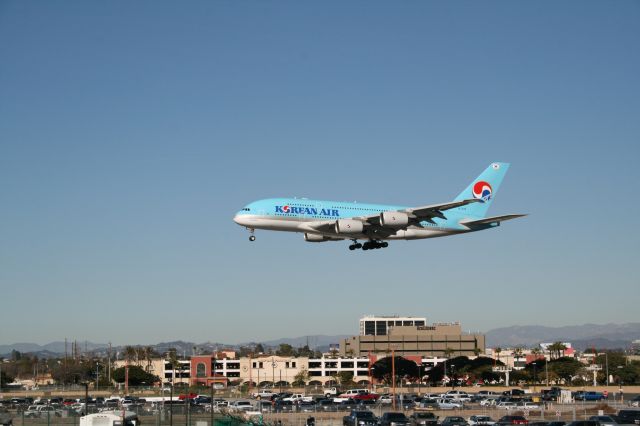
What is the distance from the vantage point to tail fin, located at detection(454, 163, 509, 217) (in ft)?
334

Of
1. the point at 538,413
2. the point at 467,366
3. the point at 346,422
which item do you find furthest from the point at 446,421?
the point at 467,366

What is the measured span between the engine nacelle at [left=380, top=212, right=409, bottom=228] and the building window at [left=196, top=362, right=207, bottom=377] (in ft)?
356

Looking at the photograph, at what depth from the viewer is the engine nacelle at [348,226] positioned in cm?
7819

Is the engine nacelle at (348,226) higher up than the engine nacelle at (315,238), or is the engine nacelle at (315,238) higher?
the engine nacelle at (348,226)

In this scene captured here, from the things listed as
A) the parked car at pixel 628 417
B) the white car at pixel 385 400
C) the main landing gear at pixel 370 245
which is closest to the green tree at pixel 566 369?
the white car at pixel 385 400

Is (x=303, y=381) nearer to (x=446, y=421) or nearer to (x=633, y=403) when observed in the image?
(x=633, y=403)

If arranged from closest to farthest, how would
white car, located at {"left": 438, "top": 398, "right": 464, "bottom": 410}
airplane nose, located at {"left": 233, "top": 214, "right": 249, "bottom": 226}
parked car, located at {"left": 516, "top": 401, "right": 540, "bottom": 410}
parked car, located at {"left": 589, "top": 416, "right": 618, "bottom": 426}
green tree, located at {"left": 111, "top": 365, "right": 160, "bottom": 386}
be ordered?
parked car, located at {"left": 589, "top": 416, "right": 618, "bottom": 426}
airplane nose, located at {"left": 233, "top": 214, "right": 249, "bottom": 226}
parked car, located at {"left": 516, "top": 401, "right": 540, "bottom": 410}
white car, located at {"left": 438, "top": 398, "right": 464, "bottom": 410}
green tree, located at {"left": 111, "top": 365, "right": 160, "bottom": 386}

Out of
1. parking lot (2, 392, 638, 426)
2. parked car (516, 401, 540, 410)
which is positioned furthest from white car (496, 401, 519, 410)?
parked car (516, 401, 540, 410)

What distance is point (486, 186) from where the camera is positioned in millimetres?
103500

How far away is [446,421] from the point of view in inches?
2357

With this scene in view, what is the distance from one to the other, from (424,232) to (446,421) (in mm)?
30732

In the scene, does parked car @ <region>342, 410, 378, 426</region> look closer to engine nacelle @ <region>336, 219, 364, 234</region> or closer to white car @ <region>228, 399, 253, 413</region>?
white car @ <region>228, 399, 253, 413</region>

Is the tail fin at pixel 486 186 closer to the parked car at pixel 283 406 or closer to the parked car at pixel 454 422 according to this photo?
the parked car at pixel 283 406

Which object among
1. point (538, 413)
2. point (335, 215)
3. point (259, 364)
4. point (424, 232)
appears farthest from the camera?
point (259, 364)
